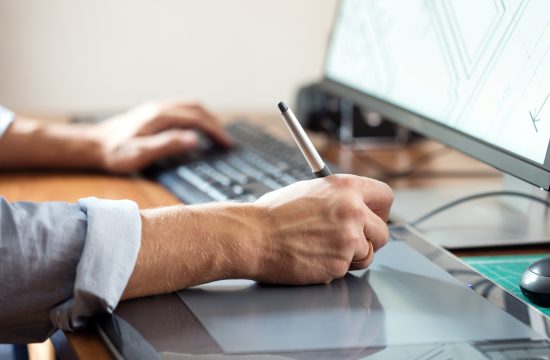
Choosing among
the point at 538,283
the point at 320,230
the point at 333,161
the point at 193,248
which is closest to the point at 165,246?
the point at 193,248

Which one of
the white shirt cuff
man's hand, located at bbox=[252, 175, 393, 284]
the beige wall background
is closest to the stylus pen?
man's hand, located at bbox=[252, 175, 393, 284]

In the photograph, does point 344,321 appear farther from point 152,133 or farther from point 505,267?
point 152,133

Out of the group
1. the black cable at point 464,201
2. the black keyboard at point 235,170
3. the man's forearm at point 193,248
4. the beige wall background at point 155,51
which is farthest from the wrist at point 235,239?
the beige wall background at point 155,51

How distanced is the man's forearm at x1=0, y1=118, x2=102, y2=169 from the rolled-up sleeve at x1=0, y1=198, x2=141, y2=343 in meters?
0.56

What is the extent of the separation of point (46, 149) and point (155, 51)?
2.32 ft

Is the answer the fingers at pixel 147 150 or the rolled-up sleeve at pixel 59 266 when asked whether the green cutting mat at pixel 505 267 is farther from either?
the fingers at pixel 147 150

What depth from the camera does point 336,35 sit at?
134 cm

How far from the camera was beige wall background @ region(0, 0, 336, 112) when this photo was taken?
1812mm

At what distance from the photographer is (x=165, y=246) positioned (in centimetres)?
70

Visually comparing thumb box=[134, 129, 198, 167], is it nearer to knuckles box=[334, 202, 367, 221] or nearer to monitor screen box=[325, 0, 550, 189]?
monitor screen box=[325, 0, 550, 189]

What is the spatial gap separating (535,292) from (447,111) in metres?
0.29

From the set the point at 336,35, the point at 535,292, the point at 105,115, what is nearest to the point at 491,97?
the point at 535,292

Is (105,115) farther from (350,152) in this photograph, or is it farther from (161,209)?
(161,209)

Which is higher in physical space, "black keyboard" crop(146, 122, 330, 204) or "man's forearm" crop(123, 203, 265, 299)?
→ "man's forearm" crop(123, 203, 265, 299)
